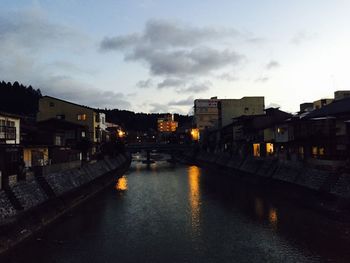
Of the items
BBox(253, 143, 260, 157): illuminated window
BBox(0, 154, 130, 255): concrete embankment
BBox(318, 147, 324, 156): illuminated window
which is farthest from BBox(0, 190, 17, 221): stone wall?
BBox(253, 143, 260, 157): illuminated window

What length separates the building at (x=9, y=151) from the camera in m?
25.4

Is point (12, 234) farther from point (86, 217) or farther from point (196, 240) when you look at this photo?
point (196, 240)

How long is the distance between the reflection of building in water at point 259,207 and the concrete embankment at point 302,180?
3.56m

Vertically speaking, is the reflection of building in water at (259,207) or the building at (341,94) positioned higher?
the building at (341,94)

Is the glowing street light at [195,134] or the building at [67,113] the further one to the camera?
the glowing street light at [195,134]

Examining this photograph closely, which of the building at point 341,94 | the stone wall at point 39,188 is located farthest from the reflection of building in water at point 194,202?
the building at point 341,94

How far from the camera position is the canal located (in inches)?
816

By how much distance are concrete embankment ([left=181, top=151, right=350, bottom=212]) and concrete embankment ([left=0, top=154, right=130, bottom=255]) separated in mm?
22953

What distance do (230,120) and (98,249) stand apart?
7128 centimetres

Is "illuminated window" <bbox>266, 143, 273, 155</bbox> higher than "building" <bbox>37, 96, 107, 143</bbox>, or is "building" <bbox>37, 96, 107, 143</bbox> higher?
"building" <bbox>37, 96, 107, 143</bbox>

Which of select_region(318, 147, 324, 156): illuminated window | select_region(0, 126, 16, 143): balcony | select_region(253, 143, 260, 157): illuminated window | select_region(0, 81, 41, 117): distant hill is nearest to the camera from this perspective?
select_region(0, 126, 16, 143): balcony

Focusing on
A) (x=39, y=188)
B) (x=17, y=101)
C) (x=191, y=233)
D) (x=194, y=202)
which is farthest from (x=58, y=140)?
(x=17, y=101)

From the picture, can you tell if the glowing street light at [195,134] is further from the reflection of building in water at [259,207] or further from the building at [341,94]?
the reflection of building in water at [259,207]

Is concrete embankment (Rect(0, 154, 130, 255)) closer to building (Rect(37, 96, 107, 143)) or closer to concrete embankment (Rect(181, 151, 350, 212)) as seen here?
concrete embankment (Rect(181, 151, 350, 212))
